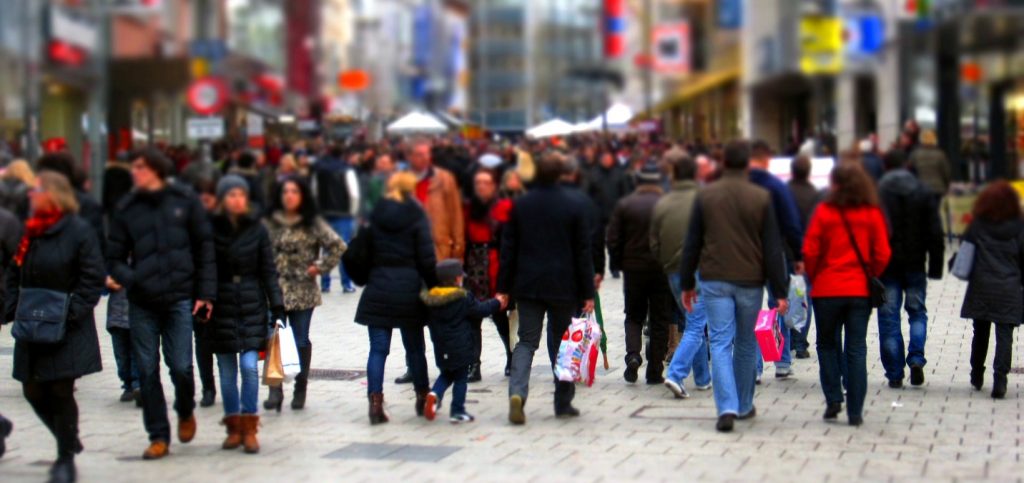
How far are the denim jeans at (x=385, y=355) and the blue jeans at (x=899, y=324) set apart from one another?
2987mm

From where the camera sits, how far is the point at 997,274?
11031mm

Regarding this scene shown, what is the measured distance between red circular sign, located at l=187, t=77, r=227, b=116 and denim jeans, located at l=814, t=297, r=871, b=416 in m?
21.0

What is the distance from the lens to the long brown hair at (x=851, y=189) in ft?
32.2

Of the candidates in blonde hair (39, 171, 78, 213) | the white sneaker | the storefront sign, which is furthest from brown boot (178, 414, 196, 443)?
the storefront sign

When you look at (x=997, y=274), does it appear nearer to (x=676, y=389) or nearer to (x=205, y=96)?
(x=676, y=389)

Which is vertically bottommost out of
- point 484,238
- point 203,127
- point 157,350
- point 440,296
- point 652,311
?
point 652,311

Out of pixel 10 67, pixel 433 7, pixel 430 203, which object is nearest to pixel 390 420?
pixel 430 203

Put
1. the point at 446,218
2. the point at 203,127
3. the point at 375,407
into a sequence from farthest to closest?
the point at 203,127, the point at 446,218, the point at 375,407

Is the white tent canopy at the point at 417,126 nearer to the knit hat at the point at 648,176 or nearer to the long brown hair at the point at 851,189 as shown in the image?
the knit hat at the point at 648,176

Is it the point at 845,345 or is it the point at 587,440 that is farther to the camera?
the point at 845,345

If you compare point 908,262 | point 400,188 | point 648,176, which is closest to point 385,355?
point 400,188

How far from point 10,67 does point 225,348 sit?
17.0 metres

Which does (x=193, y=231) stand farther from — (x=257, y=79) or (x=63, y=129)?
(x=257, y=79)

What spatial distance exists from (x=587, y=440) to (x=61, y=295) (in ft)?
9.32
